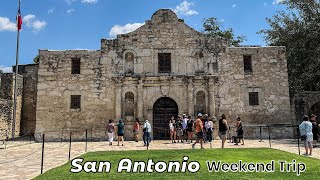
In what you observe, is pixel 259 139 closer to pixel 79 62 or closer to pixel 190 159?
pixel 190 159

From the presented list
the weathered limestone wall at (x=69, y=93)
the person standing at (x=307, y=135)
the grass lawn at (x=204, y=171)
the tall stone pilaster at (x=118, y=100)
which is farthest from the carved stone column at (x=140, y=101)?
the person standing at (x=307, y=135)

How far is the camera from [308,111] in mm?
21672

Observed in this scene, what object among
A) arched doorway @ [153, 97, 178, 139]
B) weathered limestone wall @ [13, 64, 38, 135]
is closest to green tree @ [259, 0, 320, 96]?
arched doorway @ [153, 97, 178, 139]

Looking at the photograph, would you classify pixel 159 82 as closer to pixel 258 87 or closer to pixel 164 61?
pixel 164 61

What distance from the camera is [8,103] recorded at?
21.6 meters

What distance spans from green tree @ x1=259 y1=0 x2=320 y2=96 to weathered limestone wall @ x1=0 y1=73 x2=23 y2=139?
65.1ft

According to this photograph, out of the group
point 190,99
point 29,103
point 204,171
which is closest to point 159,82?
point 190,99

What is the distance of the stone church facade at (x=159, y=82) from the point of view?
1886 centimetres

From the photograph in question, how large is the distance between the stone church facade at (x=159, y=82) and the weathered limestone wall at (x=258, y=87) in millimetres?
51

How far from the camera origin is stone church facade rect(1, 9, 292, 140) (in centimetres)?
1886

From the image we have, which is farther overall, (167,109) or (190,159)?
(167,109)

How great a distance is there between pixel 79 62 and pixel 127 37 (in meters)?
3.33

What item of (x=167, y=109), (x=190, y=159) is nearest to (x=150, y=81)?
(x=167, y=109)

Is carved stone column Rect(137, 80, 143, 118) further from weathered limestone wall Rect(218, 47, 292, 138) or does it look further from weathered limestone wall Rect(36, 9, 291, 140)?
weathered limestone wall Rect(218, 47, 292, 138)
